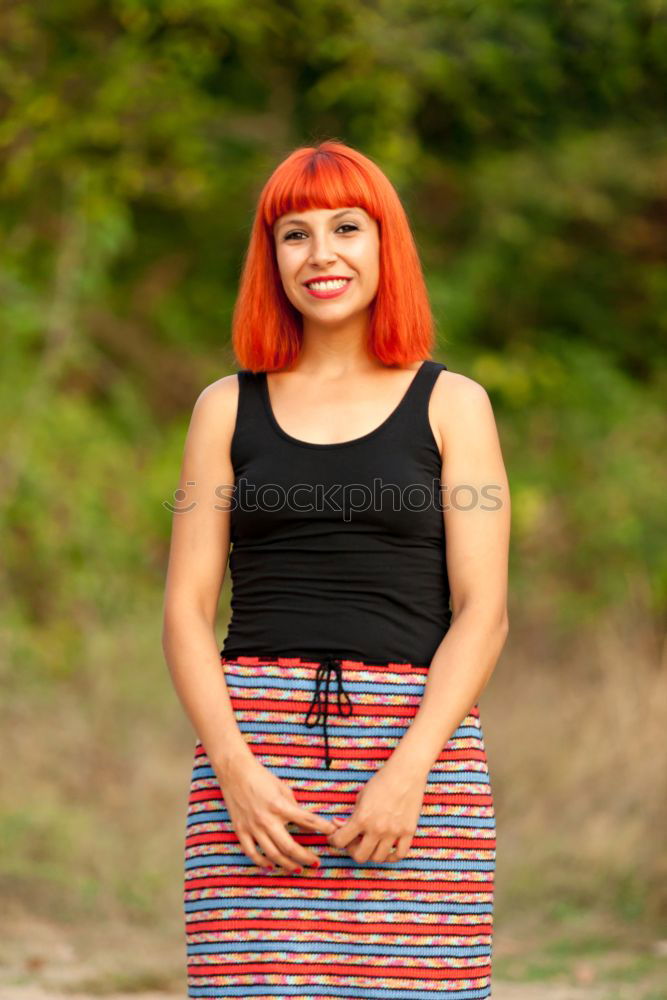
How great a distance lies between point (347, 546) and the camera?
2273mm

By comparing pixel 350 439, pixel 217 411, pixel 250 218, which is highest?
pixel 250 218

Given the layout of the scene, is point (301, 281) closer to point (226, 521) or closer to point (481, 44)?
point (226, 521)

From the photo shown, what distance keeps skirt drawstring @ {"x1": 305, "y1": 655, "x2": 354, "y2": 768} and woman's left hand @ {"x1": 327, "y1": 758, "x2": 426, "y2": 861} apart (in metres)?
0.12

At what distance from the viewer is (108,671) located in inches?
248

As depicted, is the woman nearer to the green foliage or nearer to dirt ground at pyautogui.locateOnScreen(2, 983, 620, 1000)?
dirt ground at pyautogui.locateOnScreen(2, 983, 620, 1000)

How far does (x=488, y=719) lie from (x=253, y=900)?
14.0 ft

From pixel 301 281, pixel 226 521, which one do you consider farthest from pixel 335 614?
pixel 301 281

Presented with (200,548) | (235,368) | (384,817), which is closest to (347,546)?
(200,548)

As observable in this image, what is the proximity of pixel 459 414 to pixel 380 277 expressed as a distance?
307 mm

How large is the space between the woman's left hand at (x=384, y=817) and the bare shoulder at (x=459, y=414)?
1.87 feet

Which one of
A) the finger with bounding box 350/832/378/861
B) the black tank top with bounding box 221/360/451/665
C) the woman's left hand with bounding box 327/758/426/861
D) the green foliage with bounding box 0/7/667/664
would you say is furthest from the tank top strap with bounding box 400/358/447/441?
the green foliage with bounding box 0/7/667/664

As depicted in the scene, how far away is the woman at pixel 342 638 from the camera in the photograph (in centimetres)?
218

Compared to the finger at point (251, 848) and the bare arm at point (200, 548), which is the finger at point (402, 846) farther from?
the bare arm at point (200, 548)

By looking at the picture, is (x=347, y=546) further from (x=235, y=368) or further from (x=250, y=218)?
(x=250, y=218)
